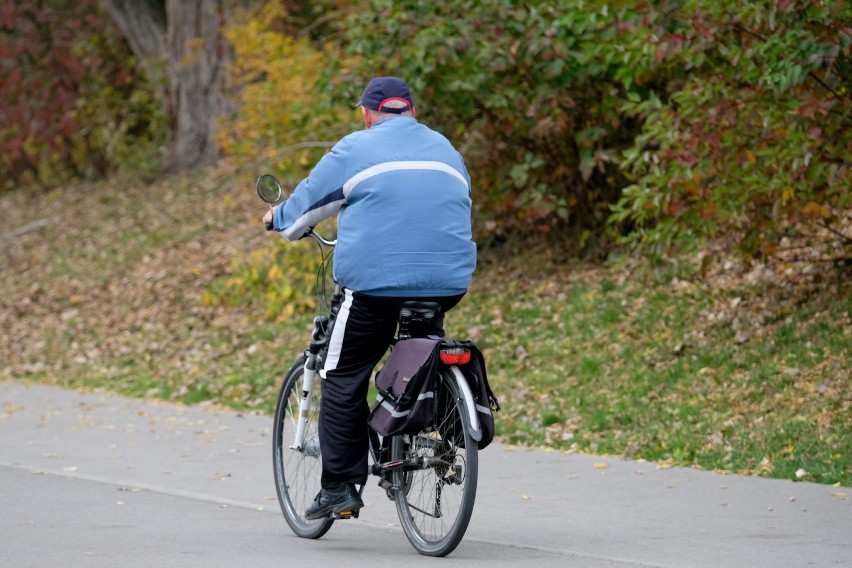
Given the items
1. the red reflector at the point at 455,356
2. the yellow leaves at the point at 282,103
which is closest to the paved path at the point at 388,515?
the red reflector at the point at 455,356

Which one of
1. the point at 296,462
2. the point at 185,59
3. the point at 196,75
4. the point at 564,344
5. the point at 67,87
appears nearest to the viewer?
the point at 296,462

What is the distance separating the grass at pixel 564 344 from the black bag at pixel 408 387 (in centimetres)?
272

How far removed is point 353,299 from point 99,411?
616cm

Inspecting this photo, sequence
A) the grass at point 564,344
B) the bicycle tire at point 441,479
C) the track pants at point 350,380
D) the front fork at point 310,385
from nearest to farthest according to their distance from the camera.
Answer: the bicycle tire at point 441,479 < the track pants at point 350,380 < the front fork at point 310,385 < the grass at point 564,344

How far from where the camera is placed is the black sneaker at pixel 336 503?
6.25 metres

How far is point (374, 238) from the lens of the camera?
599 cm

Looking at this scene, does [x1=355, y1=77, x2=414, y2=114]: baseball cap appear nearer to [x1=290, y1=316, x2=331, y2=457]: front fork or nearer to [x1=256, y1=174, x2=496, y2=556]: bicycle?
[x1=256, y1=174, x2=496, y2=556]: bicycle

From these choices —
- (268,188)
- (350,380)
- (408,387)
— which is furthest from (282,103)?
(408,387)

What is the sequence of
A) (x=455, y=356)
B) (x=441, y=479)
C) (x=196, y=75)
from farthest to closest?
(x=196, y=75) < (x=441, y=479) < (x=455, y=356)

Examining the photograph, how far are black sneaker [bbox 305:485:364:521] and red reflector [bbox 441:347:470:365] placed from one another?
859mm

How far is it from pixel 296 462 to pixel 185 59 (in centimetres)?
1563

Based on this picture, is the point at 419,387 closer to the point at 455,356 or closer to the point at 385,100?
the point at 455,356

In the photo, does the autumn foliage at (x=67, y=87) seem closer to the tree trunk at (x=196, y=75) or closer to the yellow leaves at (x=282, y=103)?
the tree trunk at (x=196, y=75)

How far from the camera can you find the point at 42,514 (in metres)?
7.32
